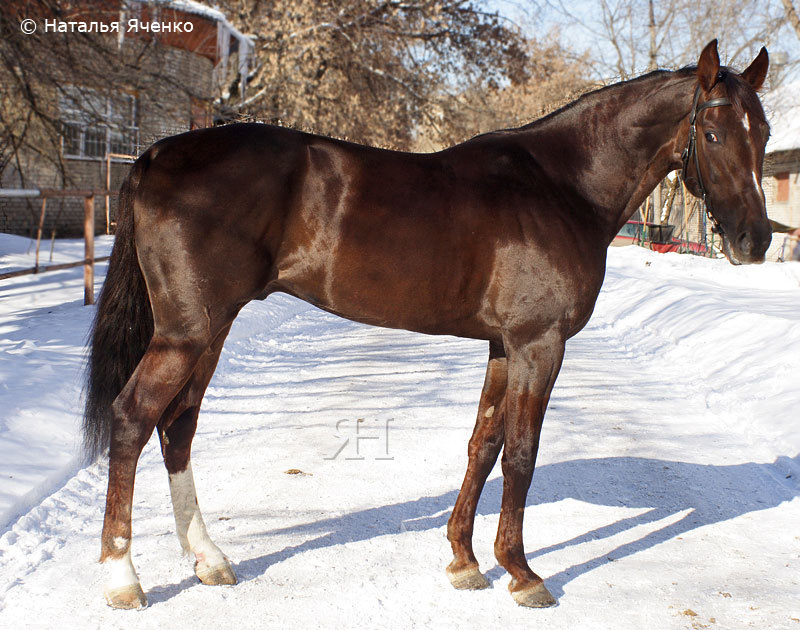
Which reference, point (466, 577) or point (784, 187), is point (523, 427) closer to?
point (466, 577)

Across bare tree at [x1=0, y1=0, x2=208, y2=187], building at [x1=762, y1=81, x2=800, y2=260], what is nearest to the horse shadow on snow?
bare tree at [x1=0, y1=0, x2=208, y2=187]

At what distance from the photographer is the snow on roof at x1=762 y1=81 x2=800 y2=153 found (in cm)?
2486

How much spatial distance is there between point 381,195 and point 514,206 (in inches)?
21.7

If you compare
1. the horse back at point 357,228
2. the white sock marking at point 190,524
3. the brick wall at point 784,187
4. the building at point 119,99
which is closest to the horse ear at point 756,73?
the horse back at point 357,228

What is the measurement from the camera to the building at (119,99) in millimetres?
10312

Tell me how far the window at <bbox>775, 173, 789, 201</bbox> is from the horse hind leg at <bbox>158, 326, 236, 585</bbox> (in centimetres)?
2837

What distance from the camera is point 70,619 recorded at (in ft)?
8.38

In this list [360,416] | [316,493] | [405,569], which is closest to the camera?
[405,569]

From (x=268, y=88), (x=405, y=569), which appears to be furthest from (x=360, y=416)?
(x=268, y=88)

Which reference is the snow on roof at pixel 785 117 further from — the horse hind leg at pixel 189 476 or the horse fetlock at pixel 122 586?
the horse fetlock at pixel 122 586

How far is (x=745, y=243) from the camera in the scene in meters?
2.88

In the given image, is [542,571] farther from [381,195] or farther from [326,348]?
[326,348]

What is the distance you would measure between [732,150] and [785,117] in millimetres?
29340

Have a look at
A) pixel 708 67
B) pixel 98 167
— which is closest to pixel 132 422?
pixel 708 67
